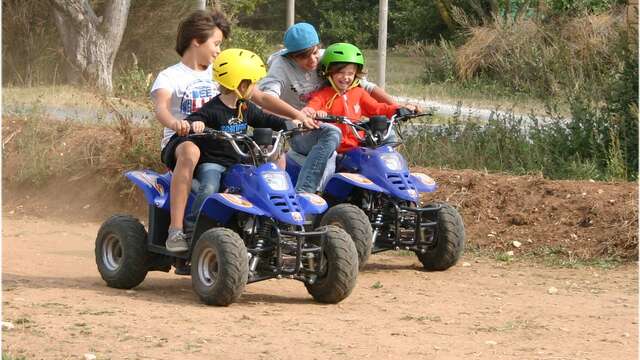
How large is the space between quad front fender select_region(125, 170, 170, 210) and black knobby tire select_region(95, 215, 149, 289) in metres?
0.25

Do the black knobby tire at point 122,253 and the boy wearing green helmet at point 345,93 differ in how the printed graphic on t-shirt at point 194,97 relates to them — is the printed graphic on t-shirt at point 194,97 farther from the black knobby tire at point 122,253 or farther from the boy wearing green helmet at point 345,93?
the boy wearing green helmet at point 345,93

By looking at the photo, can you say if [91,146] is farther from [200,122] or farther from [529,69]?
[529,69]

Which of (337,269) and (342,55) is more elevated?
(342,55)

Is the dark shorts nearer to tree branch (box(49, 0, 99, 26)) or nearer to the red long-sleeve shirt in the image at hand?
the red long-sleeve shirt

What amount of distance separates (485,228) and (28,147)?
528 cm

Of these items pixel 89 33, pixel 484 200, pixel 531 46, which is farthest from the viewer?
pixel 89 33

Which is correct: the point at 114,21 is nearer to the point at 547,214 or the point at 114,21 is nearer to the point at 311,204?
the point at 547,214

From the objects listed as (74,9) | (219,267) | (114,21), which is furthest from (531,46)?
(219,267)

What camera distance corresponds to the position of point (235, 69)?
330 inches

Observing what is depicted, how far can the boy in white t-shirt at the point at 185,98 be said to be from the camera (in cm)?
837

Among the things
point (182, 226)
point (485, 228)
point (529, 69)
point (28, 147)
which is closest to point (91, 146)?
point (28, 147)

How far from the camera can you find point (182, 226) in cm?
852

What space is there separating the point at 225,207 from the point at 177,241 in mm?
372

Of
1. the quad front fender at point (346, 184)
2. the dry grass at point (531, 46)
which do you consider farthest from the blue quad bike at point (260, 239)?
the dry grass at point (531, 46)
